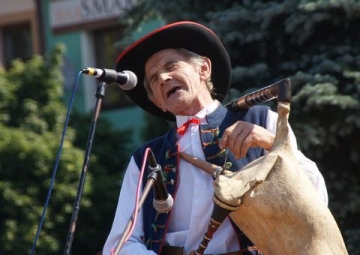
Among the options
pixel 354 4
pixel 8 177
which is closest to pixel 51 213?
pixel 8 177

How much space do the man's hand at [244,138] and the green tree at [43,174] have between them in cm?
541

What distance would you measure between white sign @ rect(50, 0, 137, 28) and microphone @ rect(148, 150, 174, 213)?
30.1ft

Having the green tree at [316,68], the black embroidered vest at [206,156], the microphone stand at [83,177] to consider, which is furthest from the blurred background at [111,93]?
the microphone stand at [83,177]

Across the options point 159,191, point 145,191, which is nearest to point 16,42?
point 159,191

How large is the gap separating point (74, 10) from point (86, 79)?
2.91 ft

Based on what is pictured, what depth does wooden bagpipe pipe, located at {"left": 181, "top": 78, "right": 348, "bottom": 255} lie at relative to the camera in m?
3.85

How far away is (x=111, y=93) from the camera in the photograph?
1355 centimetres

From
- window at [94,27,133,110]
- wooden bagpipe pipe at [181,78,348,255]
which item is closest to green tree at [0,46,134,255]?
window at [94,27,133,110]

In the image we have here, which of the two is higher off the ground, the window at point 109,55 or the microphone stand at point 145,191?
the microphone stand at point 145,191

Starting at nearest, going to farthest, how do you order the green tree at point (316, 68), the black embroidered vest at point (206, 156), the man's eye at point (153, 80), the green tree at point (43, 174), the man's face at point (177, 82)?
the black embroidered vest at point (206, 156) < the man's face at point (177, 82) < the man's eye at point (153, 80) < the green tree at point (316, 68) < the green tree at point (43, 174)

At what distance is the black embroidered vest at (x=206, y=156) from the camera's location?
4387 mm

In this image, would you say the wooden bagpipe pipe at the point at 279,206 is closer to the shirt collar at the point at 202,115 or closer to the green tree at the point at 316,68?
the shirt collar at the point at 202,115

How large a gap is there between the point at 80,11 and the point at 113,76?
956 cm

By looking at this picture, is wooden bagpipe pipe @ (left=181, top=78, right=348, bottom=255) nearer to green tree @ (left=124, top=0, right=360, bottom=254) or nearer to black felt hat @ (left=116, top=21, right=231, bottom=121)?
black felt hat @ (left=116, top=21, right=231, bottom=121)
